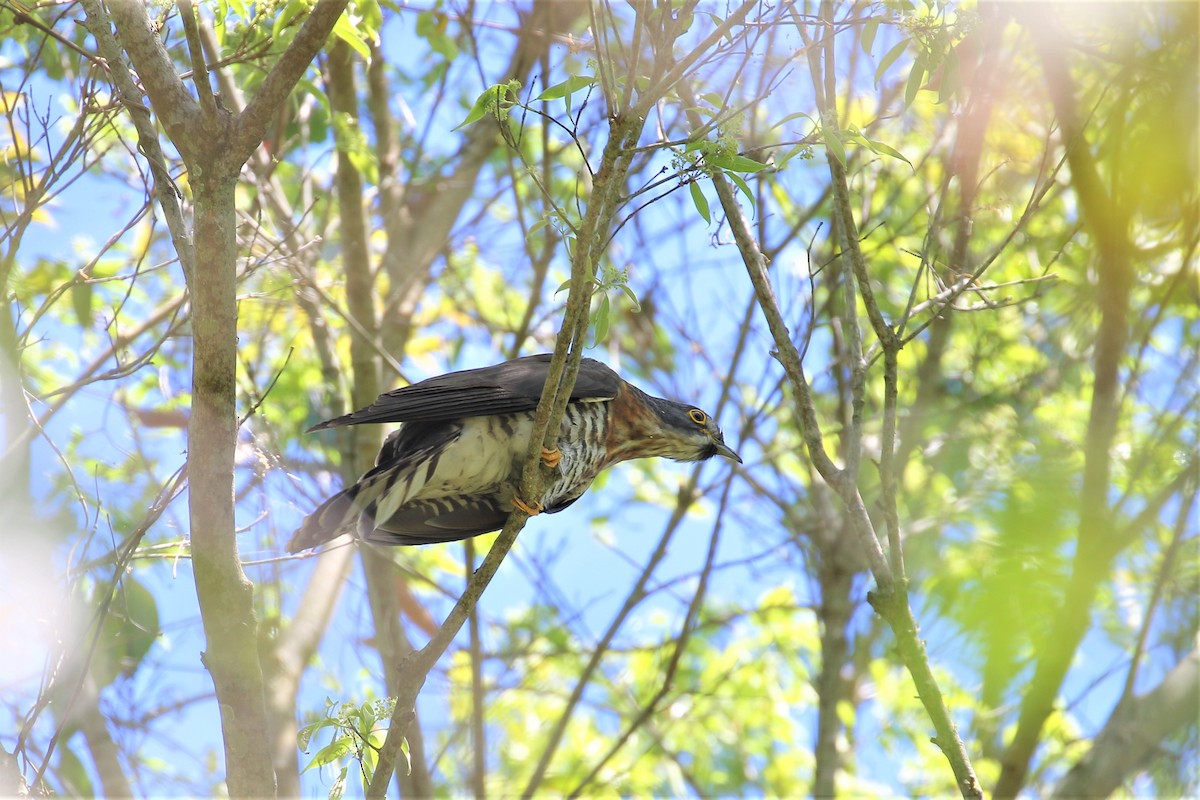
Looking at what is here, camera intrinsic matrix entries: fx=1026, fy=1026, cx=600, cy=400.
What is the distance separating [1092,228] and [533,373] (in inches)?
94.2

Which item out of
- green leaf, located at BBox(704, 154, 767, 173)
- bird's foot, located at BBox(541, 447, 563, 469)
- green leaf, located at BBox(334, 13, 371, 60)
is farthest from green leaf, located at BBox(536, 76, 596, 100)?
bird's foot, located at BBox(541, 447, 563, 469)

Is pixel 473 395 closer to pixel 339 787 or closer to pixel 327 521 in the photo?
pixel 327 521

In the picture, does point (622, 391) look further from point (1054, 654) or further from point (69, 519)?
point (1054, 654)

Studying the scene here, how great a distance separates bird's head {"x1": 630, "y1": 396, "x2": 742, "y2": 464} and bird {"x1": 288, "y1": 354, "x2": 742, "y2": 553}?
0.04 feet

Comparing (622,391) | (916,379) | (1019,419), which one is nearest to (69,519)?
(622,391)

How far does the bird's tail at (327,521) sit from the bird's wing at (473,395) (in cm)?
32

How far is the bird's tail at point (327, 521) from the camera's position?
13.2ft

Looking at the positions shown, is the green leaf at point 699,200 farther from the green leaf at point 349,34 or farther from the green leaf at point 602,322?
the green leaf at point 349,34

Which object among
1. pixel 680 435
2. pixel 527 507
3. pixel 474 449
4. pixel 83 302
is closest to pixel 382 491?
pixel 474 449

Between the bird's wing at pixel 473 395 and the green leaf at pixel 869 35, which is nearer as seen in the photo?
the green leaf at pixel 869 35

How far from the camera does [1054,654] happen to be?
8.05 feet

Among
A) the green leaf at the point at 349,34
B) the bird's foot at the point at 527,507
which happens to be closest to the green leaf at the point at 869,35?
the green leaf at the point at 349,34

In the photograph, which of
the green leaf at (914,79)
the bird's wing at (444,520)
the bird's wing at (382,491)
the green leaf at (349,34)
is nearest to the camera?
the green leaf at (914,79)

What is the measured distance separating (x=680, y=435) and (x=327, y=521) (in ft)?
6.55
